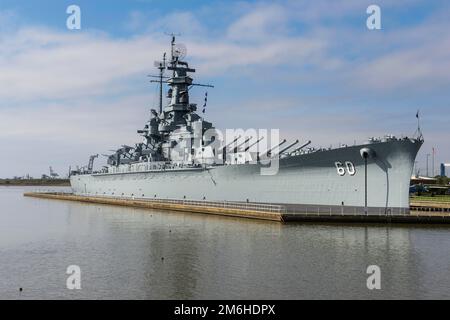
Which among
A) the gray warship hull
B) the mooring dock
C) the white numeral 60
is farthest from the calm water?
the white numeral 60

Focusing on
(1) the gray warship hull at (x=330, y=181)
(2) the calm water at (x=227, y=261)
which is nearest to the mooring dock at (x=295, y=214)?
(1) the gray warship hull at (x=330, y=181)

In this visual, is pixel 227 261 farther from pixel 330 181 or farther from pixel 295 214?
pixel 330 181

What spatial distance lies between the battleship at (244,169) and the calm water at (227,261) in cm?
308

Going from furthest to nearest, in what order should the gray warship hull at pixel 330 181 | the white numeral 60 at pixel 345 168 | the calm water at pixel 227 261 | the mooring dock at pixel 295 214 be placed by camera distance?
the white numeral 60 at pixel 345 168 < the mooring dock at pixel 295 214 < the gray warship hull at pixel 330 181 < the calm water at pixel 227 261

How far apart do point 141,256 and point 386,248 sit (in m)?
10.9

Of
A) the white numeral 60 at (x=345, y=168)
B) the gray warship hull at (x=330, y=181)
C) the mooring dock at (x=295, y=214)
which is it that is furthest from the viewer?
the white numeral 60 at (x=345, y=168)

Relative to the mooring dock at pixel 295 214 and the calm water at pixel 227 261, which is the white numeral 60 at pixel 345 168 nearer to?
Result: the mooring dock at pixel 295 214

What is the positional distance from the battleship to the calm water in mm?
3083

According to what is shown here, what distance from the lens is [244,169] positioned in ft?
116

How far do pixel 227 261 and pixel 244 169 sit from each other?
1714 centimetres

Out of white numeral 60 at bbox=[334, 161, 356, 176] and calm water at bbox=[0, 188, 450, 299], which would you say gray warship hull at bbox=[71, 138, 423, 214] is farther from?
calm water at bbox=[0, 188, 450, 299]

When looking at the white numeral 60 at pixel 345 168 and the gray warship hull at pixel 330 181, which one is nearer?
the gray warship hull at pixel 330 181

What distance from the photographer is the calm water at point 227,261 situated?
47.4ft

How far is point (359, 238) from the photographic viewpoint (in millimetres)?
24047
